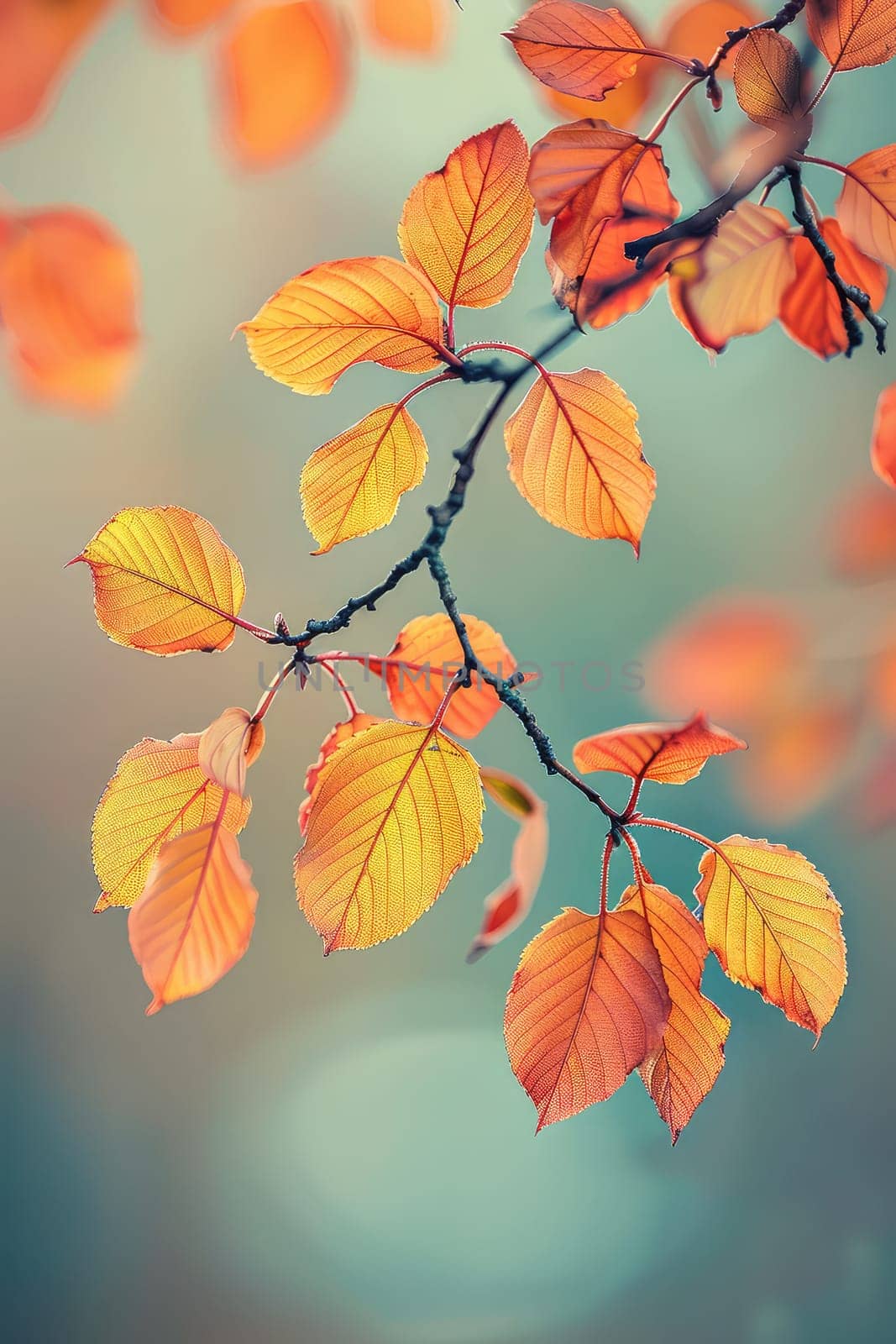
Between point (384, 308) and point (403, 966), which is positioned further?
point (403, 966)

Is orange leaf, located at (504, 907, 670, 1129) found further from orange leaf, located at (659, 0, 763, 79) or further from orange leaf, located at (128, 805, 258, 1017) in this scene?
orange leaf, located at (659, 0, 763, 79)

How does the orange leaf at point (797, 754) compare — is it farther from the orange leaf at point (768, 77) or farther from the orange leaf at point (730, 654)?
the orange leaf at point (768, 77)

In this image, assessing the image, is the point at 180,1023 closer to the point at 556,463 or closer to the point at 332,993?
the point at 332,993

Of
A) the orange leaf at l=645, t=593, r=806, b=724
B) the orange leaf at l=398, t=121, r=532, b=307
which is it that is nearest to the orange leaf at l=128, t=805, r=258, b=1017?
the orange leaf at l=398, t=121, r=532, b=307

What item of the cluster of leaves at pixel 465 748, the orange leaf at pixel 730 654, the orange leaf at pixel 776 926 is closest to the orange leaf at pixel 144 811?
the cluster of leaves at pixel 465 748

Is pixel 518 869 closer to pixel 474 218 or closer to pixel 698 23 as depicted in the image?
pixel 474 218

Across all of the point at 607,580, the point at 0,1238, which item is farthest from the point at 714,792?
the point at 0,1238
